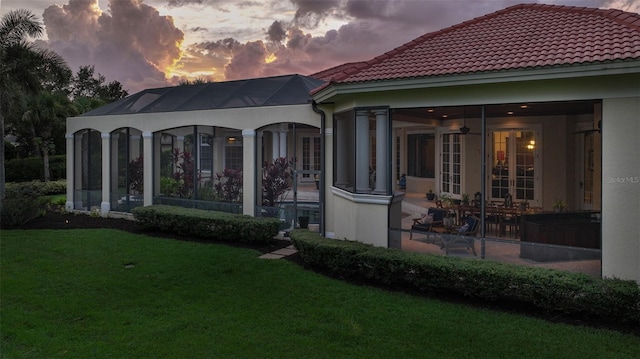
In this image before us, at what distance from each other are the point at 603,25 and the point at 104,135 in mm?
15372

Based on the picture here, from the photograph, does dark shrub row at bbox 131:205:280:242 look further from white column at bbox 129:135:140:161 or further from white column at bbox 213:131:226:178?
white column at bbox 129:135:140:161

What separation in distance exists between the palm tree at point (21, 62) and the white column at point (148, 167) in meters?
5.18

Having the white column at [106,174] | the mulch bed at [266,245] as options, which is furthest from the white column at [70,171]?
the white column at [106,174]

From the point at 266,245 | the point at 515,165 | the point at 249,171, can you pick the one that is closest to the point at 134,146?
the point at 249,171

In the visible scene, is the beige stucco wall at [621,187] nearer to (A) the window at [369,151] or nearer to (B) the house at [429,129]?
(B) the house at [429,129]

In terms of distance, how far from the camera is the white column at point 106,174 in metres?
15.8

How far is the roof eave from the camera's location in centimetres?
635

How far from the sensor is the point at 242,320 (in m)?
6.13

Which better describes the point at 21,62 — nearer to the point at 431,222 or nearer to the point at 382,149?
the point at 382,149

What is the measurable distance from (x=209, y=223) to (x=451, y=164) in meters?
9.15

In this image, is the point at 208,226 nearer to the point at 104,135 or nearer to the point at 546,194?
the point at 104,135

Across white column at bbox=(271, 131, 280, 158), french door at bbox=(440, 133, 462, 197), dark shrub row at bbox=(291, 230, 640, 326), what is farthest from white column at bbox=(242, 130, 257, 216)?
french door at bbox=(440, 133, 462, 197)

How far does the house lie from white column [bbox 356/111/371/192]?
0.02 metres

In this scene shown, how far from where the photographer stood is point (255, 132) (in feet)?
41.0
